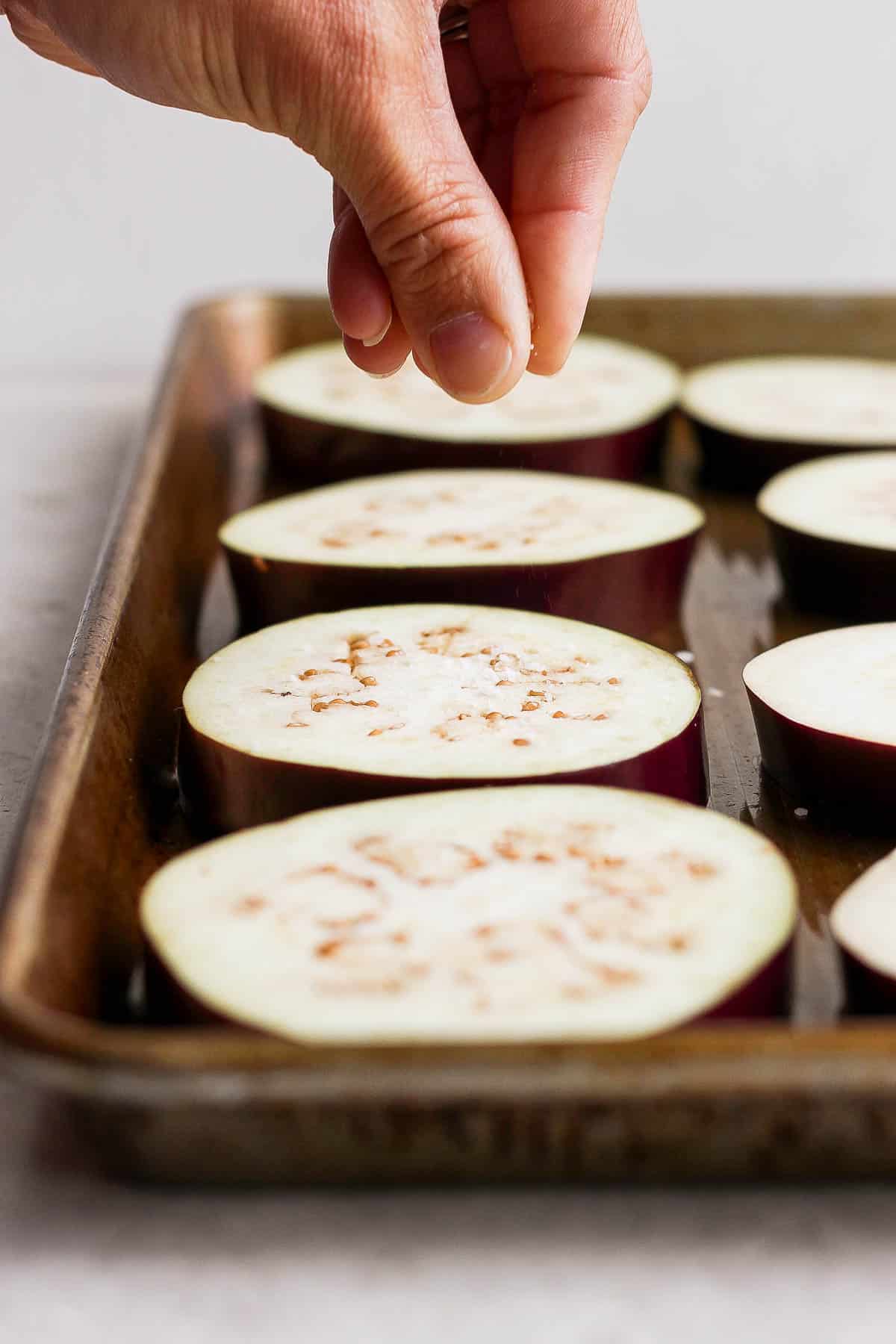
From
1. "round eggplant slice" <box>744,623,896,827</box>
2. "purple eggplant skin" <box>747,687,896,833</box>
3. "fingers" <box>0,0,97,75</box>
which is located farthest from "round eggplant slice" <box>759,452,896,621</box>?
"fingers" <box>0,0,97,75</box>

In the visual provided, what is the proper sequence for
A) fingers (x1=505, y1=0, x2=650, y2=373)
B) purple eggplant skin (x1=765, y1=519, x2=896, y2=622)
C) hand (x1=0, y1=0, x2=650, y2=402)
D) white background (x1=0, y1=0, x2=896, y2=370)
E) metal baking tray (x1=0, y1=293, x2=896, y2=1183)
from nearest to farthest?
metal baking tray (x1=0, y1=293, x2=896, y2=1183) → hand (x1=0, y1=0, x2=650, y2=402) → fingers (x1=505, y1=0, x2=650, y2=373) → purple eggplant skin (x1=765, y1=519, x2=896, y2=622) → white background (x1=0, y1=0, x2=896, y2=370)

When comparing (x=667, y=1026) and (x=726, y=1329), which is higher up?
(x=667, y=1026)

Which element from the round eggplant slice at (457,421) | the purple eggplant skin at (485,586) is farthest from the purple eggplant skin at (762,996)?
the round eggplant slice at (457,421)

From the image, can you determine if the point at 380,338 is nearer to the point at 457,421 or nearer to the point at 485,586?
the point at 485,586

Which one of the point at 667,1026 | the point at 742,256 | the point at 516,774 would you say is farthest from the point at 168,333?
the point at 667,1026

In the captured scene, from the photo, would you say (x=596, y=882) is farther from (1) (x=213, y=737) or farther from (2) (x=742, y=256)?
(2) (x=742, y=256)

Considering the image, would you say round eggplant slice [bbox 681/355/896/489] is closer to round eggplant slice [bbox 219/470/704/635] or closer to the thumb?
round eggplant slice [bbox 219/470/704/635]

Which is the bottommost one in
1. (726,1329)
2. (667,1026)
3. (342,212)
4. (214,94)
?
(726,1329)
